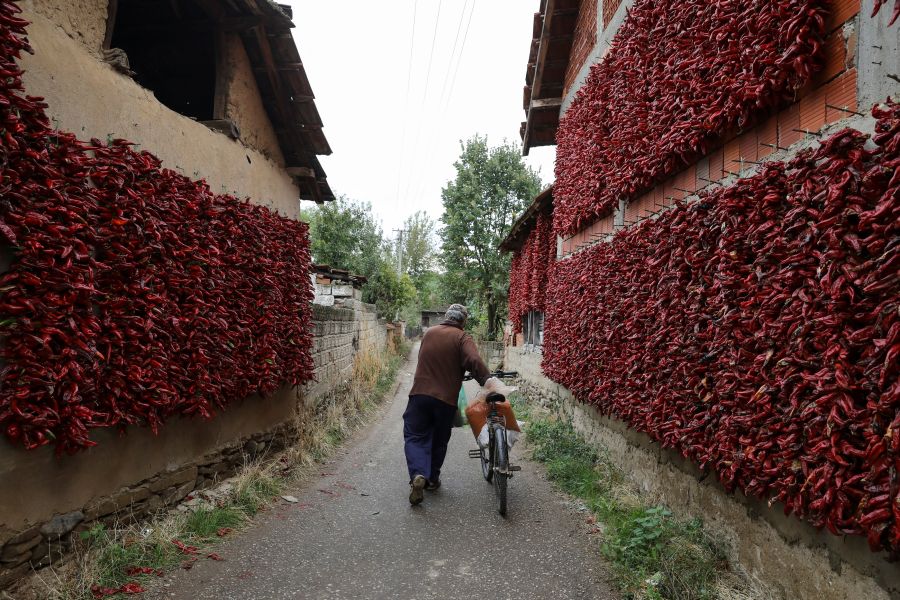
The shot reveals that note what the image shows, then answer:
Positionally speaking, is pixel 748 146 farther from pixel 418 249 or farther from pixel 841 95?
pixel 418 249

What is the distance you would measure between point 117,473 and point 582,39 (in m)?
8.49

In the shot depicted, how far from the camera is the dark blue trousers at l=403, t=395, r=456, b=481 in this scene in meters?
5.27

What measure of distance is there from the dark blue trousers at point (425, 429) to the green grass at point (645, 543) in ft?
4.65

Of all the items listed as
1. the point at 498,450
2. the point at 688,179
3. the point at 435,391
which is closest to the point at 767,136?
the point at 688,179

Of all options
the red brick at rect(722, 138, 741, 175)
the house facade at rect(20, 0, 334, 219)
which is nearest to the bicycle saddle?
the red brick at rect(722, 138, 741, 175)

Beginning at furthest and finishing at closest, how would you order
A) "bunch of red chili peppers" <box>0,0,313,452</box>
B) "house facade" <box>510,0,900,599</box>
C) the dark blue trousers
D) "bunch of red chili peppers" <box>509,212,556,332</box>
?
"bunch of red chili peppers" <box>509,212,556,332</box> < the dark blue trousers < "bunch of red chili peppers" <box>0,0,313,452</box> < "house facade" <box>510,0,900,599</box>

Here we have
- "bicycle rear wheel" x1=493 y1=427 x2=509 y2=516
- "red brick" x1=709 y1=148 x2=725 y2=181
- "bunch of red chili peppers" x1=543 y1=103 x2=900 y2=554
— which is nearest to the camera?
"bunch of red chili peppers" x1=543 y1=103 x2=900 y2=554

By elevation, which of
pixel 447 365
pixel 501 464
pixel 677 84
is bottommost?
pixel 501 464

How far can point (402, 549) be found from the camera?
409 cm

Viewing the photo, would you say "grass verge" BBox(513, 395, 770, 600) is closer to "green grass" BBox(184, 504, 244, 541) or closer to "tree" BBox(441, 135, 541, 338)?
"green grass" BBox(184, 504, 244, 541)

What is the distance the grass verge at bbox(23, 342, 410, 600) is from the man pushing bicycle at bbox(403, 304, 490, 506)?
57.6 inches

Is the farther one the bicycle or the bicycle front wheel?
the bicycle front wheel

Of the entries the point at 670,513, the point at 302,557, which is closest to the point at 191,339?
the point at 302,557

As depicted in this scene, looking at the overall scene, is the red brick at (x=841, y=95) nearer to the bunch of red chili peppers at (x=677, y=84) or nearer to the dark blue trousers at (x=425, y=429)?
the bunch of red chili peppers at (x=677, y=84)
